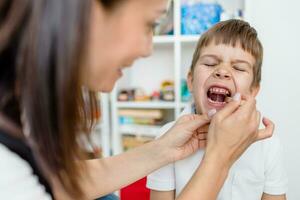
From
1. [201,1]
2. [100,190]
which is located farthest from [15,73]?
[201,1]

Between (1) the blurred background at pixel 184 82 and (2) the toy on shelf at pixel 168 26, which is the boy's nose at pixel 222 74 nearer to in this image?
(1) the blurred background at pixel 184 82

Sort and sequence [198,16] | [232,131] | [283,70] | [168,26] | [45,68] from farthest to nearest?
1. [168,26]
2. [198,16]
3. [283,70]
4. [232,131]
5. [45,68]

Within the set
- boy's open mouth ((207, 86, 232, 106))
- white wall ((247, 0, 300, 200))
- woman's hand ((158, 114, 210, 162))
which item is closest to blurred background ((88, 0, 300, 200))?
white wall ((247, 0, 300, 200))

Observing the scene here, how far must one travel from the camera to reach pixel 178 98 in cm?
177

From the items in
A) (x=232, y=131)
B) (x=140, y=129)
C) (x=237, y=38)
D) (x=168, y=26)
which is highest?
(x=168, y=26)

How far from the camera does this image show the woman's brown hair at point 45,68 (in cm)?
35

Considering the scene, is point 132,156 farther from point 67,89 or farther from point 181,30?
point 181,30

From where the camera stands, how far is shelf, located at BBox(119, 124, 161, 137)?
1897mm

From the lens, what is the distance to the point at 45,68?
1.19ft

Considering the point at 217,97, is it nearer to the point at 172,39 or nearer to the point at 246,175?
the point at 246,175

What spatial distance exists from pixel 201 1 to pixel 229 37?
3.45ft

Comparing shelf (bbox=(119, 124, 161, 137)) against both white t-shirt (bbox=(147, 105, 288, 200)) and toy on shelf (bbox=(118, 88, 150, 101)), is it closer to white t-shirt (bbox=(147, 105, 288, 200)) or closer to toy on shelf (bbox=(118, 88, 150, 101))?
toy on shelf (bbox=(118, 88, 150, 101))

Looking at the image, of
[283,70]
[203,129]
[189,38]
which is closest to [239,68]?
[203,129]

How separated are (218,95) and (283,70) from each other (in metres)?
0.81
